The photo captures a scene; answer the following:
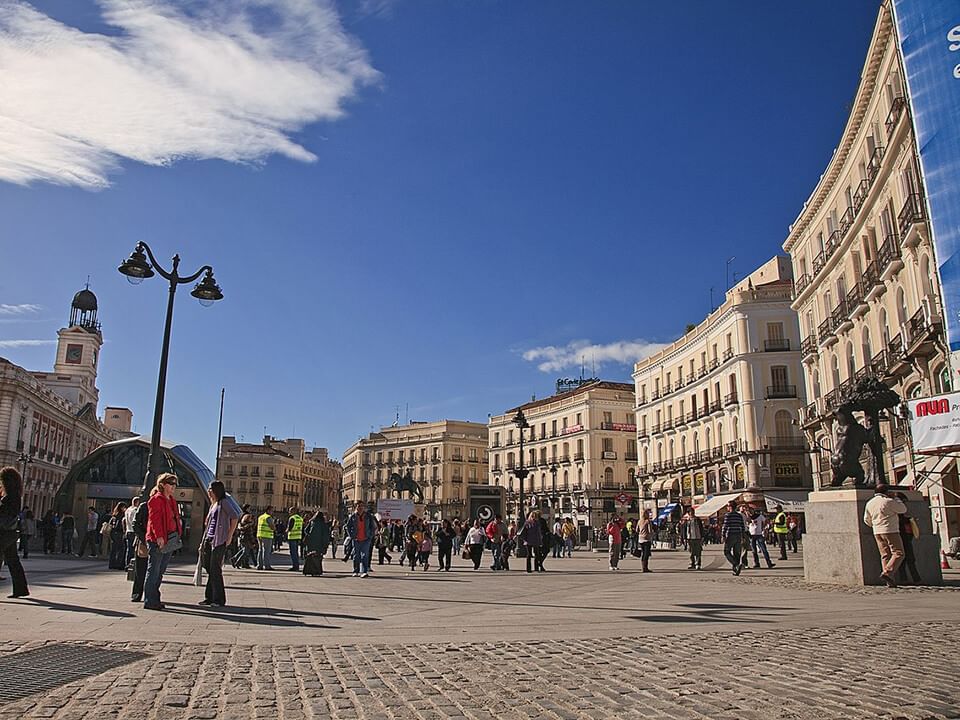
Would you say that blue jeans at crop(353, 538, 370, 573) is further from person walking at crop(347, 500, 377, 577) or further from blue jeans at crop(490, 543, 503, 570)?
blue jeans at crop(490, 543, 503, 570)

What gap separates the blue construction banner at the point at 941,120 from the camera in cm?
1891

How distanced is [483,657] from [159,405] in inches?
401

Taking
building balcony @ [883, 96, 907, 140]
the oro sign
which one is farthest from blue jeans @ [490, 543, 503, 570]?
building balcony @ [883, 96, 907, 140]

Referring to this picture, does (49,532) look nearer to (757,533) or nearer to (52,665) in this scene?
(757,533)

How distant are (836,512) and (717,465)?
38495 millimetres

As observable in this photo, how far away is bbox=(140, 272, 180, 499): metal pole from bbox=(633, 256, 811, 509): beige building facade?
37.7 metres

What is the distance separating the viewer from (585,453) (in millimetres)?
69812

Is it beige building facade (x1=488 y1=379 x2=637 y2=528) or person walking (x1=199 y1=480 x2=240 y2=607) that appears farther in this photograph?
beige building facade (x1=488 y1=379 x2=637 y2=528)

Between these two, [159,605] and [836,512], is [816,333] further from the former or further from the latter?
[159,605]

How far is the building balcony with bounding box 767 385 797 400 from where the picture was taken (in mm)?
45781

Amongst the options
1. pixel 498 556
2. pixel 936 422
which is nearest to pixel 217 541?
pixel 498 556

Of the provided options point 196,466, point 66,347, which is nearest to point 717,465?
point 196,466

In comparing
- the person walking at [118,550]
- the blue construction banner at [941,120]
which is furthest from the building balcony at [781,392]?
the person walking at [118,550]

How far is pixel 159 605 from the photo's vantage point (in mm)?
8703
